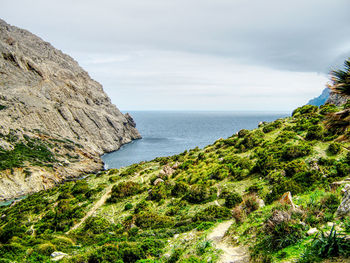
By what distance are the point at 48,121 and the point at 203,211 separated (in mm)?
91842

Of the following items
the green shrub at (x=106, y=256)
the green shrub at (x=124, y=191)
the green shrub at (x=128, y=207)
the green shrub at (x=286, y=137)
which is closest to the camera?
the green shrub at (x=106, y=256)

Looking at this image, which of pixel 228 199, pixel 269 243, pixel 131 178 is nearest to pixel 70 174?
pixel 131 178

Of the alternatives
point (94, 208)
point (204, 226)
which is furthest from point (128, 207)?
point (204, 226)

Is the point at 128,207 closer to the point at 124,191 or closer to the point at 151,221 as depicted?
the point at 124,191

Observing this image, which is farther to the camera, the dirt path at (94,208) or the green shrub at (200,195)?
the dirt path at (94,208)

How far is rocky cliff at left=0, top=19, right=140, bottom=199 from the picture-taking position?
6103 cm

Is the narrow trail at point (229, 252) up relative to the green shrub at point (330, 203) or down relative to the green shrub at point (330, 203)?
down

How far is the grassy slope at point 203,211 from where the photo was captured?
9.46m

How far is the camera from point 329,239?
6.51 meters

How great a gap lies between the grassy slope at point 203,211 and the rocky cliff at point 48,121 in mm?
27378

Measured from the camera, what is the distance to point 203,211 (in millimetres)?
17188

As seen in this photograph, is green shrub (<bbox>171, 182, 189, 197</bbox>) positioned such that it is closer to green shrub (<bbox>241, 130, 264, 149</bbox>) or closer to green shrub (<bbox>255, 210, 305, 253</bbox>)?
green shrub (<bbox>241, 130, 264, 149</bbox>)

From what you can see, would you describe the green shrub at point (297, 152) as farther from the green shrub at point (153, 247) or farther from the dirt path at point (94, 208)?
the dirt path at point (94, 208)

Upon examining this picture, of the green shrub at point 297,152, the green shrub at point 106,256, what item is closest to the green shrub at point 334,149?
the green shrub at point 297,152
